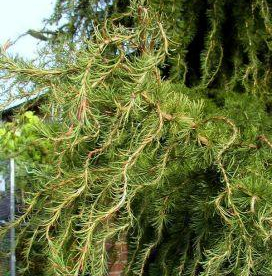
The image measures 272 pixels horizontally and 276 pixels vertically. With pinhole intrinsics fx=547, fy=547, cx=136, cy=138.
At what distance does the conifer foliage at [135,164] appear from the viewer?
155 cm

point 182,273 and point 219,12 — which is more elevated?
point 219,12

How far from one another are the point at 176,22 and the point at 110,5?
0.55 m

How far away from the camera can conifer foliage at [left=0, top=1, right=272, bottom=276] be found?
1.55 m

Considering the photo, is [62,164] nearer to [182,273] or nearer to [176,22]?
[182,273]

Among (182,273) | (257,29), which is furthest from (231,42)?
(182,273)

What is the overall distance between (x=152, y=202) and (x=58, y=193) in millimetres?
424

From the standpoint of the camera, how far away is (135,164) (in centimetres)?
165

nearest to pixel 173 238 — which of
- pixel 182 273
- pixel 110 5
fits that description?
pixel 182 273

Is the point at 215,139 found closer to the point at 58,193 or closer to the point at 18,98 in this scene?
the point at 58,193

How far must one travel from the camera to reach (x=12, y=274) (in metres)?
2.23

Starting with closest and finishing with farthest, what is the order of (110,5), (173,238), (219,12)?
1. (173,238)
2. (219,12)
3. (110,5)

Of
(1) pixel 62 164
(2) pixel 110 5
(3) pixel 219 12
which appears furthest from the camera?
(2) pixel 110 5

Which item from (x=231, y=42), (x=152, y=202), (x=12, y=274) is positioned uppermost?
(x=231, y=42)

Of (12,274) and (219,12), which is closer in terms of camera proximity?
(12,274)
